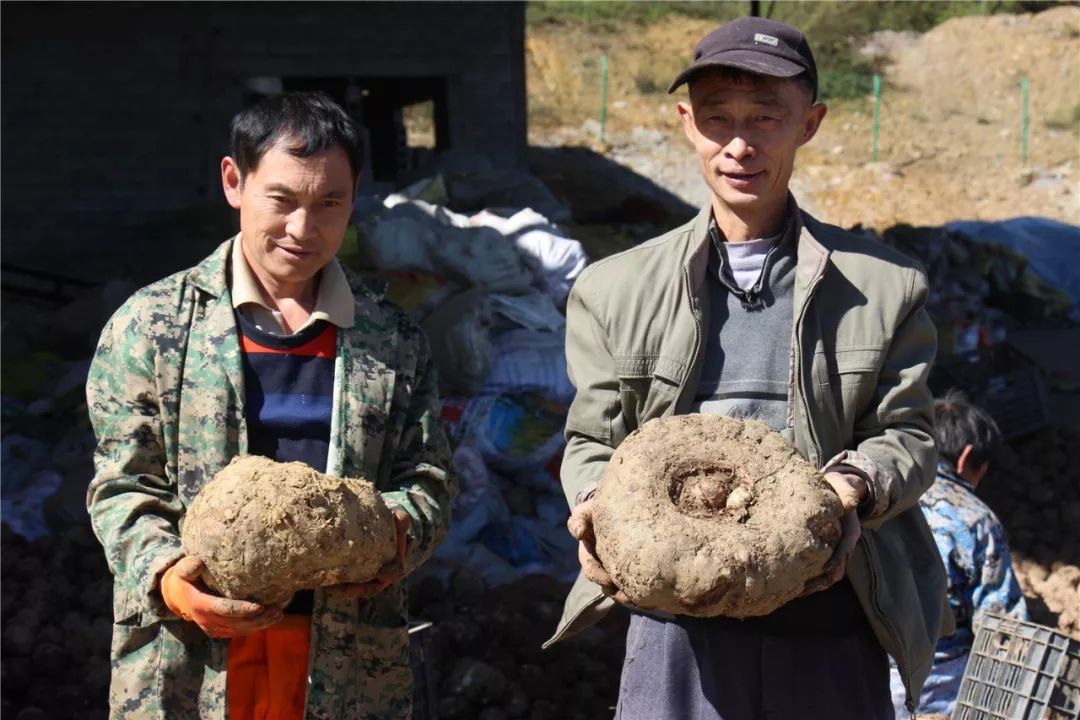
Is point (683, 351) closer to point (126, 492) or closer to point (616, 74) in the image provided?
point (126, 492)

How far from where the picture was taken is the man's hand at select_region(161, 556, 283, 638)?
1.97m

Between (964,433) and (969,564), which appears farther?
(964,433)

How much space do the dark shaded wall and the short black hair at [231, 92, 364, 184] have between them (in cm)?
761

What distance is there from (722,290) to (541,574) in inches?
115

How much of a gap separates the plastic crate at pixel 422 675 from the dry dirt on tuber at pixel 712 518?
59.6 inches

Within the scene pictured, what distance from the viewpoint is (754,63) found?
2.09 m

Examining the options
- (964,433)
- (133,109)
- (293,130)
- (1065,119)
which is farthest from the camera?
(1065,119)

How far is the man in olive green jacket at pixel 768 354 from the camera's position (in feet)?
6.91

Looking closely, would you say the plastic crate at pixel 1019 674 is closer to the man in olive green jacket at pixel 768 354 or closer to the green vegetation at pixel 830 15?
the man in olive green jacket at pixel 768 354

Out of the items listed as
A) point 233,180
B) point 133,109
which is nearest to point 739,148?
point 233,180

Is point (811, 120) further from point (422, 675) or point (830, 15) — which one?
point (830, 15)

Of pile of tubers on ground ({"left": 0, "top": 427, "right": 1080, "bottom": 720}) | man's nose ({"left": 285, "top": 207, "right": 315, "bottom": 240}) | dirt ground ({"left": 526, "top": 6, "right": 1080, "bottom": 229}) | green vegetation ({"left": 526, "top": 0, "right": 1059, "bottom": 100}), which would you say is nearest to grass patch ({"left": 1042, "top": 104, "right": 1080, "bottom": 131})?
dirt ground ({"left": 526, "top": 6, "right": 1080, "bottom": 229})

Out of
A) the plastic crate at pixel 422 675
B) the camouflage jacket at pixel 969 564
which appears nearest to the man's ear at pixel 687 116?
the plastic crate at pixel 422 675

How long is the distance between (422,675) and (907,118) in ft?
62.3
